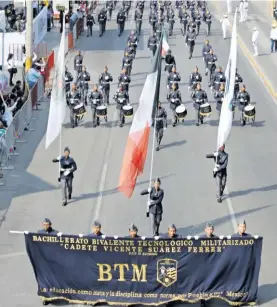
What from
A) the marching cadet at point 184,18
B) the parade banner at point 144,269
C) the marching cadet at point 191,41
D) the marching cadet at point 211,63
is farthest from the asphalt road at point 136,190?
the marching cadet at point 184,18

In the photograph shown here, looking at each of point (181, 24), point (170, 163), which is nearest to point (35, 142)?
point (170, 163)

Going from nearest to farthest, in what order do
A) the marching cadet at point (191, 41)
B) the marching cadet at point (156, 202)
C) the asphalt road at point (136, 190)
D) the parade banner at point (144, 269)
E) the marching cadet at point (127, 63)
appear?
the parade banner at point (144, 269) < the asphalt road at point (136, 190) < the marching cadet at point (156, 202) < the marching cadet at point (127, 63) < the marching cadet at point (191, 41)

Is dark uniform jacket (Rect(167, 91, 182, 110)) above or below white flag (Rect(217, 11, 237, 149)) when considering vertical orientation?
below

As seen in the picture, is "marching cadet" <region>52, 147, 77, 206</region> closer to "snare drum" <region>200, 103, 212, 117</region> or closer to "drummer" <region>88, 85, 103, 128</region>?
"drummer" <region>88, 85, 103, 128</region>

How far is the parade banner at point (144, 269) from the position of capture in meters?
15.4

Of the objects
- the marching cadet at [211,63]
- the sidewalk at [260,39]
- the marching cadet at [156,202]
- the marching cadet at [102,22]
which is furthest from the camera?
the marching cadet at [102,22]

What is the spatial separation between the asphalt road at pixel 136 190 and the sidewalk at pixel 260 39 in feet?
18.7

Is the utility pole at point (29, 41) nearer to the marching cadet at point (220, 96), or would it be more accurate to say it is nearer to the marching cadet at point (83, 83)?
the marching cadet at point (83, 83)

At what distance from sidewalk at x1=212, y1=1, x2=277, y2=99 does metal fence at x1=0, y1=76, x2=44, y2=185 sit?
8.81m

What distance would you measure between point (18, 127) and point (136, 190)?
5998 millimetres

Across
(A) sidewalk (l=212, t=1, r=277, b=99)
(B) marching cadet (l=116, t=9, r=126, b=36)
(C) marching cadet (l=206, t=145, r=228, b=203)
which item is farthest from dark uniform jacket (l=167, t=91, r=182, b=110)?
(B) marching cadet (l=116, t=9, r=126, b=36)

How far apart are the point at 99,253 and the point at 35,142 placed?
12.1 metres

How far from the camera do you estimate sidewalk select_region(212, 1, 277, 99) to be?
1496 inches

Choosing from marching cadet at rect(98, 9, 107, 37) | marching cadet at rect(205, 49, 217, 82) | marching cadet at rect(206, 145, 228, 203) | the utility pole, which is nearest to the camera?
marching cadet at rect(206, 145, 228, 203)
